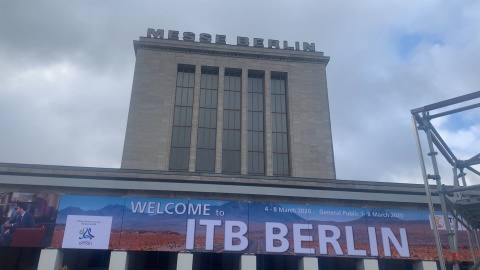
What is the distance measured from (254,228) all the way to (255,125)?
15.6 meters

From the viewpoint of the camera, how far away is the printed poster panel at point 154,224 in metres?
23.7

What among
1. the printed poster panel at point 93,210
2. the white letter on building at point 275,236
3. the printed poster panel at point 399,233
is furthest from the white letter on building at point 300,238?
the printed poster panel at point 93,210

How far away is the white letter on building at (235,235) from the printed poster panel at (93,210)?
20.5 feet

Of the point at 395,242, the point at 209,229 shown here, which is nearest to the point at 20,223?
the point at 209,229

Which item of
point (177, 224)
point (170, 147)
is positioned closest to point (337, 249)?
point (177, 224)

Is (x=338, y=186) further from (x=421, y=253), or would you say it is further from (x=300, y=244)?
(x=421, y=253)

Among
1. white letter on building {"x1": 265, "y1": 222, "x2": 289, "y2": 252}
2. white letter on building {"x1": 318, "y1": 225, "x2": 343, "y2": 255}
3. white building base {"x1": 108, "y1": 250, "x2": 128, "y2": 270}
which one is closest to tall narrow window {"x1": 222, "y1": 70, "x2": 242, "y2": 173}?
white letter on building {"x1": 265, "y1": 222, "x2": 289, "y2": 252}

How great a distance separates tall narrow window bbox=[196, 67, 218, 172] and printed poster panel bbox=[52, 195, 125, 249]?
12196mm

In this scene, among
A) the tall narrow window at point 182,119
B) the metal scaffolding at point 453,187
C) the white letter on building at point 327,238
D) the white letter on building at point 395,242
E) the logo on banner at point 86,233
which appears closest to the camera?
the metal scaffolding at point 453,187

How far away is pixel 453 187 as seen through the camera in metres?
11.2

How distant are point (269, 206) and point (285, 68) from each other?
19468mm

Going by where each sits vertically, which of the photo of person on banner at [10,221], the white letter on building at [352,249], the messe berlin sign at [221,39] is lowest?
the white letter on building at [352,249]

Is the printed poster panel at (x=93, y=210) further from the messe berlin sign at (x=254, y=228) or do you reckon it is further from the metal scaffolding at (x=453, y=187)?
the metal scaffolding at (x=453, y=187)

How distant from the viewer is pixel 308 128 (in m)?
38.2
